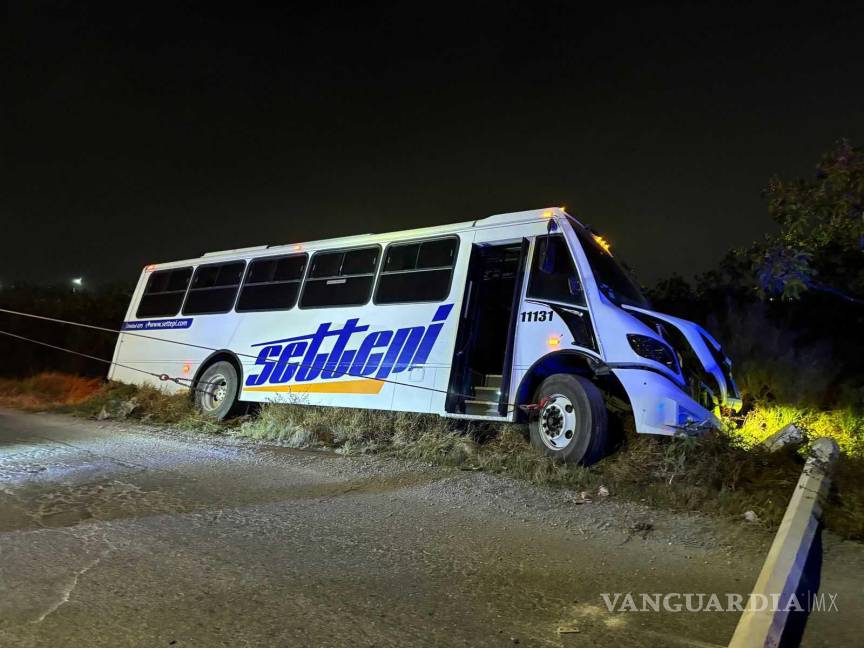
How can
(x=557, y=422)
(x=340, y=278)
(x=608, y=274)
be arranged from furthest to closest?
(x=340, y=278) → (x=608, y=274) → (x=557, y=422)

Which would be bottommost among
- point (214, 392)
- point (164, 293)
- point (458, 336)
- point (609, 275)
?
point (214, 392)

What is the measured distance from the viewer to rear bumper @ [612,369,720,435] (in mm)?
6059

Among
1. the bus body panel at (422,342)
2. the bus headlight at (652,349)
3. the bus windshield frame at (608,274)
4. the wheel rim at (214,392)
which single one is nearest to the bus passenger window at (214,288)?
the bus body panel at (422,342)

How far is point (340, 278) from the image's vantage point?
9281 mm

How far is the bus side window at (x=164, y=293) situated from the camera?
38.1 ft

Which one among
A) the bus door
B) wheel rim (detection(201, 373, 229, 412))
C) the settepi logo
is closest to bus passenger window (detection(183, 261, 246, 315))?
wheel rim (detection(201, 373, 229, 412))

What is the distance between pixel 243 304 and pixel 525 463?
6047 millimetres

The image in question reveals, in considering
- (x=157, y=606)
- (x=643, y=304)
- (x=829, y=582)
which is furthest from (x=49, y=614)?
(x=643, y=304)

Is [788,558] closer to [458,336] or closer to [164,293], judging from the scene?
[458,336]

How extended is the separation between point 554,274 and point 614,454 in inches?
83.2

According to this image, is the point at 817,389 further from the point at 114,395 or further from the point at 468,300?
the point at 114,395

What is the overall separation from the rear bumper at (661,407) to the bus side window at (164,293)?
28.4ft

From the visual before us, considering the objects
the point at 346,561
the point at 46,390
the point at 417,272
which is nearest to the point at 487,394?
the point at 417,272

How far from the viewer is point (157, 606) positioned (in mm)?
3193
